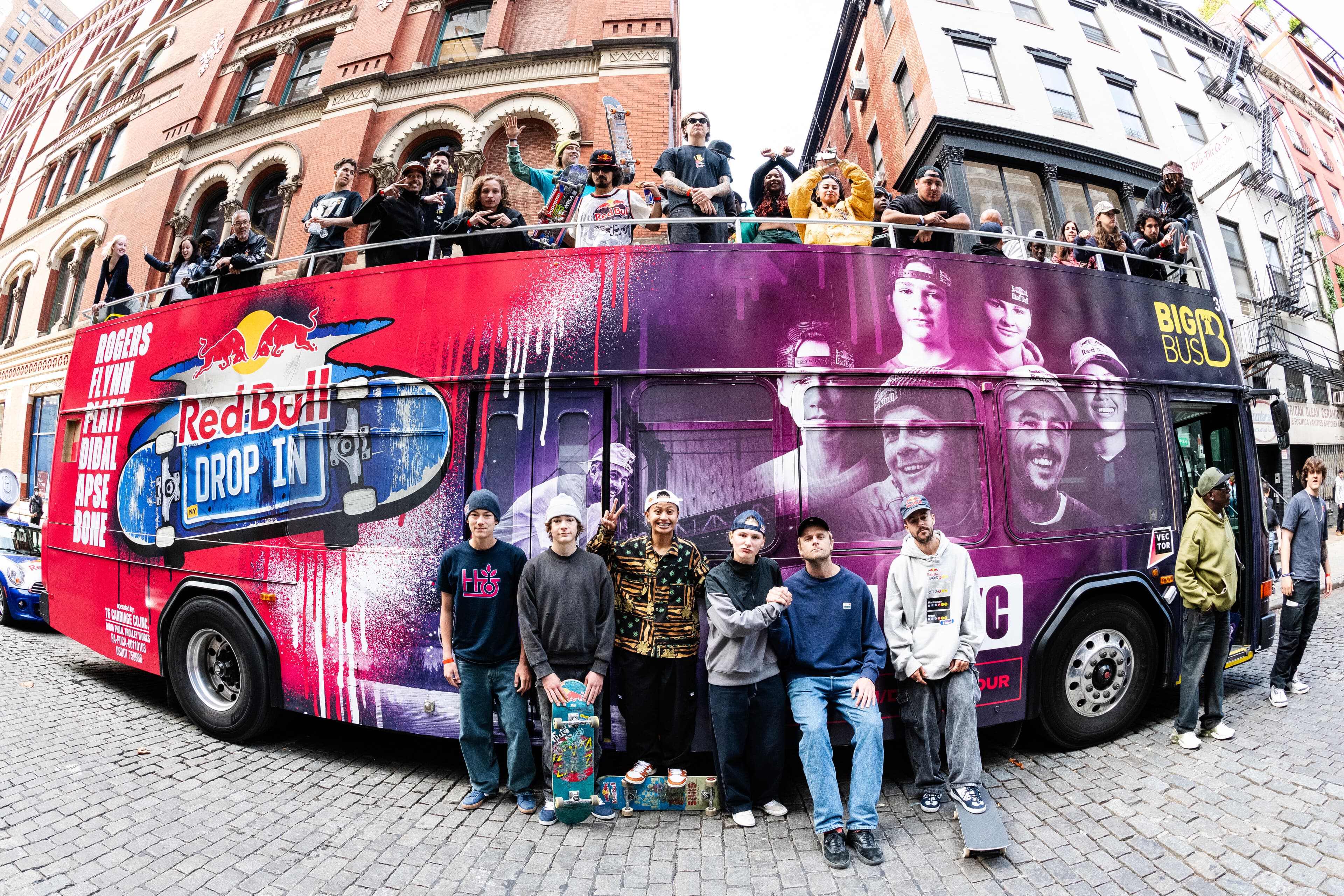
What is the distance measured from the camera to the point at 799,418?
11.9 ft

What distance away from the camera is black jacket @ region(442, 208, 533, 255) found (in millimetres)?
4340

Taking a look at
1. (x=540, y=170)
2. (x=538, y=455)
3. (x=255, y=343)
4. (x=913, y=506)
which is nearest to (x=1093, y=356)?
(x=913, y=506)

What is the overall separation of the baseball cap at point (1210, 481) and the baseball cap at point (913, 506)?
2.38 m

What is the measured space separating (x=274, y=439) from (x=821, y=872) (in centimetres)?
488

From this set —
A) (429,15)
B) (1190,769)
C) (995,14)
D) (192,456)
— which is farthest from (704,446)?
(995,14)

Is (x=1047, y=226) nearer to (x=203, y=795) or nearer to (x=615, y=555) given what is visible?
(x=615, y=555)

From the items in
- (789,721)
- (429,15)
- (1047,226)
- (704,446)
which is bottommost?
(789,721)

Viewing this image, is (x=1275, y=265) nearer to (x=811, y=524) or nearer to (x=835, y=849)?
(x=811, y=524)

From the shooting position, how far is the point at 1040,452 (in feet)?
13.1

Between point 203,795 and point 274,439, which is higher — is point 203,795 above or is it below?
below

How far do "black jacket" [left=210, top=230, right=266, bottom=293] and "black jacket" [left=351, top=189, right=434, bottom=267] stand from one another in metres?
1.00

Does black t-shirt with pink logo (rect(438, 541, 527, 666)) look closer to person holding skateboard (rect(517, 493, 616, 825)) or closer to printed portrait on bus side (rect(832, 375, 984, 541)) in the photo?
person holding skateboard (rect(517, 493, 616, 825))

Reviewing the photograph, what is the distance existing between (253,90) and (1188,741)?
20.7 meters

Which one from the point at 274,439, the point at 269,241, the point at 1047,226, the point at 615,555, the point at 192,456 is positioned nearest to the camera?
the point at 615,555
